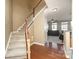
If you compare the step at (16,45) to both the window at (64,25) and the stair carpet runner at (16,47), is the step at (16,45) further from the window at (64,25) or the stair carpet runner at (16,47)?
the window at (64,25)

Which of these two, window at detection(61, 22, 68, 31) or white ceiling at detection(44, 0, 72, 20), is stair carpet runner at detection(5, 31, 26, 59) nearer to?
white ceiling at detection(44, 0, 72, 20)

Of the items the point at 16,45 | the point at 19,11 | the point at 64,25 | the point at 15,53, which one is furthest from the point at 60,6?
the point at 64,25

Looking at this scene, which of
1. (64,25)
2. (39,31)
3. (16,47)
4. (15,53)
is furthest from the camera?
(64,25)

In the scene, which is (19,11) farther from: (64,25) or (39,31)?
(64,25)

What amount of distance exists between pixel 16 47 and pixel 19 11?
2683mm

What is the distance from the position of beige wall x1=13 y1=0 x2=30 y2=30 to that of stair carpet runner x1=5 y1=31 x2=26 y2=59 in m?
A: 0.89

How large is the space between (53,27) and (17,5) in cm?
1361

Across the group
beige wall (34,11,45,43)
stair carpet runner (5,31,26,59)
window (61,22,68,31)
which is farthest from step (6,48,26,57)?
window (61,22,68,31)

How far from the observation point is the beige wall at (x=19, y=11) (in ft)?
23.4

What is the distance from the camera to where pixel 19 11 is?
736 centimetres

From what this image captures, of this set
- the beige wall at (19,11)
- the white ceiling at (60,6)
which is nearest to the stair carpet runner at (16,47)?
the beige wall at (19,11)

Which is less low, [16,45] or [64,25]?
[64,25]
